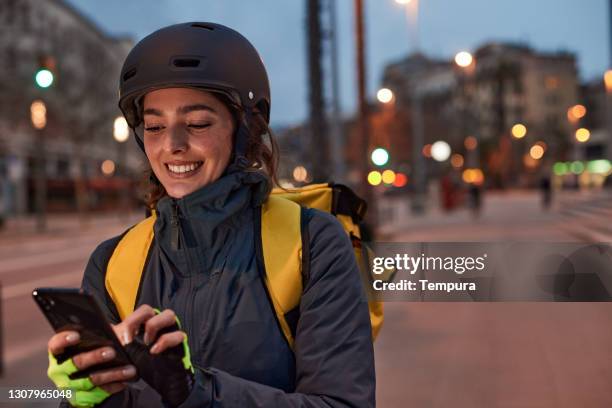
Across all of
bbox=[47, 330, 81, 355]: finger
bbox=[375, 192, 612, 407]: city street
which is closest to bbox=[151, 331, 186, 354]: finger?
bbox=[47, 330, 81, 355]: finger

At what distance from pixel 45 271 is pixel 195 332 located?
17.1 m

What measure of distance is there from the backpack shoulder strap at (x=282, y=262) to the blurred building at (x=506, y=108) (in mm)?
78214

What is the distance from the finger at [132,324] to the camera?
5.00 ft

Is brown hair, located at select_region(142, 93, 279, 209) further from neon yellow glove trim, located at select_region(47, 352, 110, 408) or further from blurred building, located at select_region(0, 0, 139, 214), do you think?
blurred building, located at select_region(0, 0, 139, 214)

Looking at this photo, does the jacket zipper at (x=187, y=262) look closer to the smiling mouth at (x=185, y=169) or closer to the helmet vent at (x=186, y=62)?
the smiling mouth at (x=185, y=169)

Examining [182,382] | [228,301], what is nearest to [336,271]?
[228,301]

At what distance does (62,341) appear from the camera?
154cm

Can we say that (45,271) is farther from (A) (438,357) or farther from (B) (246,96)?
(B) (246,96)

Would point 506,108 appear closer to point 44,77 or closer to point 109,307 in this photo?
point 44,77

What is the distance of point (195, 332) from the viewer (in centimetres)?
190

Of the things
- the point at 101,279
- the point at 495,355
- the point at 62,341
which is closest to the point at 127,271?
the point at 101,279

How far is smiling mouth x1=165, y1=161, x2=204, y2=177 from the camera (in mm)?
2014

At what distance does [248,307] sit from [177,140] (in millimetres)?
459

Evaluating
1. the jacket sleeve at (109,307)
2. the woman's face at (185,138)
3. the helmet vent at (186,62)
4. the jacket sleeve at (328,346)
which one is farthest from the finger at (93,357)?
the helmet vent at (186,62)
